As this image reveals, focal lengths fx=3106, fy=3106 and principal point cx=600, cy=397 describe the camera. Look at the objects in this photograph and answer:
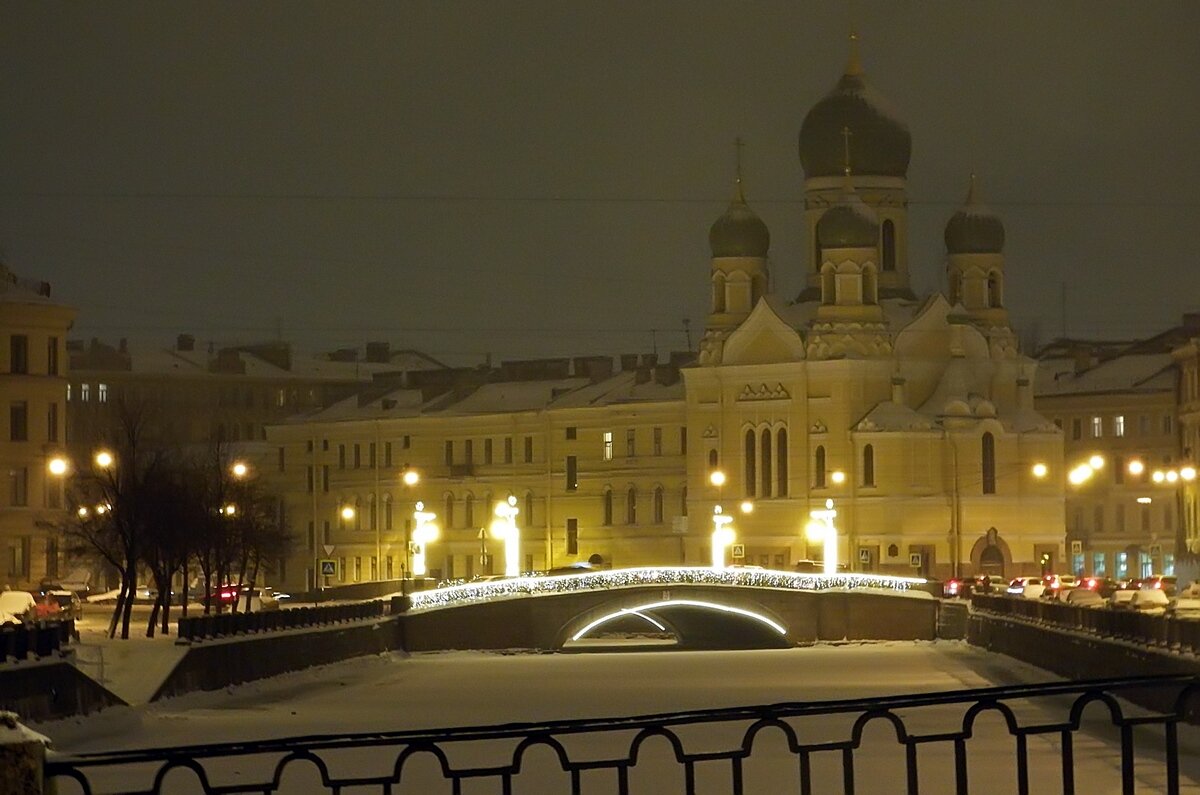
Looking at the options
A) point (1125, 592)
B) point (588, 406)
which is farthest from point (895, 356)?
point (1125, 592)

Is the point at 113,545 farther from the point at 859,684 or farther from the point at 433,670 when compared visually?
the point at 859,684

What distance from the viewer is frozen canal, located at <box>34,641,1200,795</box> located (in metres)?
31.4

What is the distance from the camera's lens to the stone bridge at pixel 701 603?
272 feet

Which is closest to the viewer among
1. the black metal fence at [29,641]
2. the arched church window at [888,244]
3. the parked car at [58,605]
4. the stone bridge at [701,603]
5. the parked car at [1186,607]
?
the black metal fence at [29,641]

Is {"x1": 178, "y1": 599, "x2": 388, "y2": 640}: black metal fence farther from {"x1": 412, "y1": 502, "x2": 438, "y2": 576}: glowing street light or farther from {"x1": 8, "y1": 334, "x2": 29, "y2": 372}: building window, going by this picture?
{"x1": 412, "y1": 502, "x2": 438, "y2": 576}: glowing street light

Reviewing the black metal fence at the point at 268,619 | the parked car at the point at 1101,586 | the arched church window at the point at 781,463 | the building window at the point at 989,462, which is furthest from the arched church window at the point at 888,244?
the black metal fence at the point at 268,619

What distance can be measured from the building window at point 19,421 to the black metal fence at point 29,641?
126 feet

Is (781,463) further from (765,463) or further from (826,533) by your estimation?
(826,533)

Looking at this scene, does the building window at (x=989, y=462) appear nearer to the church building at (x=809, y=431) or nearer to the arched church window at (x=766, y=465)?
the church building at (x=809, y=431)

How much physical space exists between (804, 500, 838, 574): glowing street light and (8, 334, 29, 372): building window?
28.7m

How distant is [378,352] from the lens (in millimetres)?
169000

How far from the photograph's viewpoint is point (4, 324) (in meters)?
79.3

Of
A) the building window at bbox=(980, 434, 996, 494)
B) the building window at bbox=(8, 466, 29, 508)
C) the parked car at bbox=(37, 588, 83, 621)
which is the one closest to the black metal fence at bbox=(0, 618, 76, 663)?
the parked car at bbox=(37, 588, 83, 621)

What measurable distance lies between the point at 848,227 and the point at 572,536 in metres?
18.8
